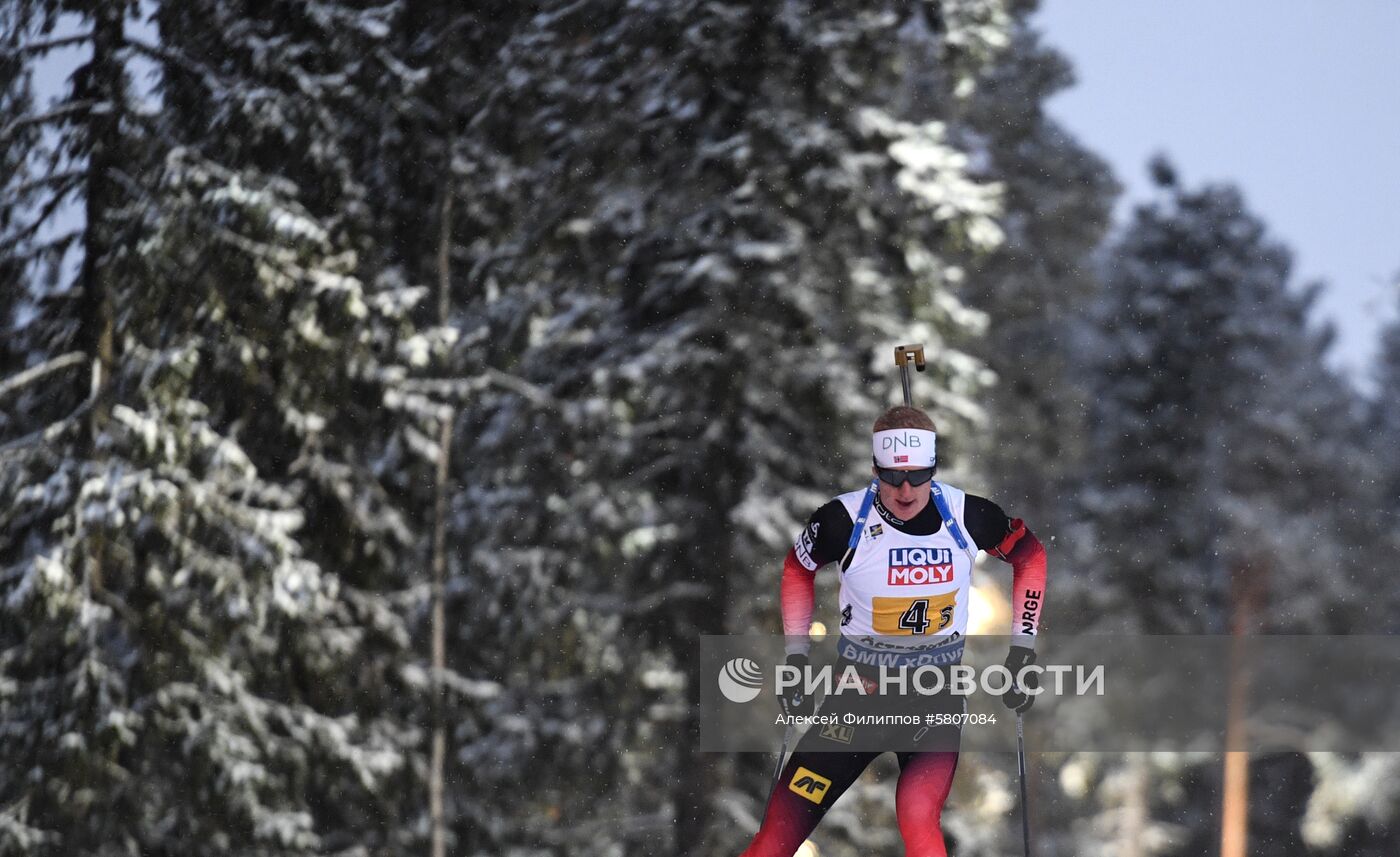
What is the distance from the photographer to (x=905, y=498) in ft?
24.4

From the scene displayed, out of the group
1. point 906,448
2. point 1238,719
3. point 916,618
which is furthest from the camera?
point 1238,719

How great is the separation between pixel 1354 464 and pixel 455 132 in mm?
22530

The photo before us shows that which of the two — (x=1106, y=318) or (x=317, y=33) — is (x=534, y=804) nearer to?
(x=317, y=33)

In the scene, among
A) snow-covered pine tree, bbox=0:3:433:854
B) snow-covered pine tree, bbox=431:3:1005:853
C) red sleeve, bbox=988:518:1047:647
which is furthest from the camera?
snow-covered pine tree, bbox=431:3:1005:853

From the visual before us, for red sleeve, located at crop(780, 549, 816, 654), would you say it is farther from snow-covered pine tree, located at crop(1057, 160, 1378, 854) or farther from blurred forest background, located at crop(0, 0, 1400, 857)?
snow-covered pine tree, located at crop(1057, 160, 1378, 854)

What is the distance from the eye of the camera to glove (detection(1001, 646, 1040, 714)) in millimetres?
7301

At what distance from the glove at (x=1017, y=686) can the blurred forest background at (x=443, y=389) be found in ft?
33.4

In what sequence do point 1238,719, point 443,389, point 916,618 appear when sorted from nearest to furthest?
point 916,618 → point 443,389 → point 1238,719

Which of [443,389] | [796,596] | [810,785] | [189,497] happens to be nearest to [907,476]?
[796,596]

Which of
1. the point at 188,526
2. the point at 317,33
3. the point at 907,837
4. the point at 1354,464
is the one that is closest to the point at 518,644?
the point at 188,526

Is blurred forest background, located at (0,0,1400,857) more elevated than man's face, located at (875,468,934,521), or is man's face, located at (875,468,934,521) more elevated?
blurred forest background, located at (0,0,1400,857)

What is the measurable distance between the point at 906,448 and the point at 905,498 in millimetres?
258

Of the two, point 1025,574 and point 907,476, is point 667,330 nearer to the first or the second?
point 1025,574

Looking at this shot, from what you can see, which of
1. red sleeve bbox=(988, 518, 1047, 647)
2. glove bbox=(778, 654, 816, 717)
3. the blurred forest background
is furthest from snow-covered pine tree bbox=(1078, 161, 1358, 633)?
glove bbox=(778, 654, 816, 717)
